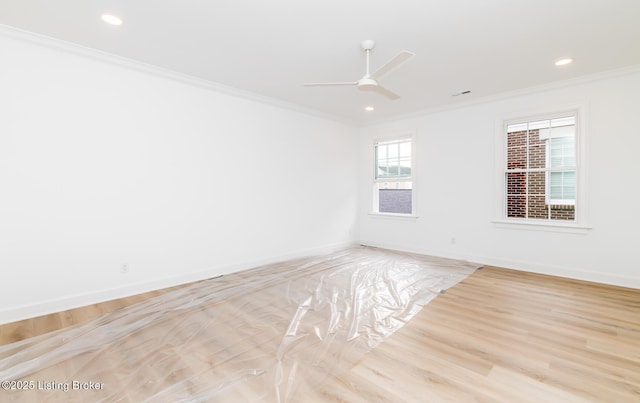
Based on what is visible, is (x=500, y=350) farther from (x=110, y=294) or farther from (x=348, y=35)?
(x=110, y=294)

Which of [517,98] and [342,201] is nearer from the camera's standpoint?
[517,98]

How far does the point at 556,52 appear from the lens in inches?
119

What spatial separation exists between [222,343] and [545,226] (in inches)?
175

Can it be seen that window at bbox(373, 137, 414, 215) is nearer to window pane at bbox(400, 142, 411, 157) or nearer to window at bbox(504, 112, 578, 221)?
window pane at bbox(400, 142, 411, 157)

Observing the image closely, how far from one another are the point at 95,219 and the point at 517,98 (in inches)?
228

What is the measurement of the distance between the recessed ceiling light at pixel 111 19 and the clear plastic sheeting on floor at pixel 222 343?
Answer: 2.66 meters

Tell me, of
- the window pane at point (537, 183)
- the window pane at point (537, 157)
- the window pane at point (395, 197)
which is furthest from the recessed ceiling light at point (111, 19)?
the window pane at point (537, 183)

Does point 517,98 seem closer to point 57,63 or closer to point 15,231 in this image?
point 57,63

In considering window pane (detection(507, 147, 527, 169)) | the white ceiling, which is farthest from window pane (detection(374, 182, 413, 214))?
the white ceiling

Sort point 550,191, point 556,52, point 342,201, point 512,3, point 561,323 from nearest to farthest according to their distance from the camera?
point 512,3, point 561,323, point 556,52, point 550,191, point 342,201

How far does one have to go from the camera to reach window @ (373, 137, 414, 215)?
5602 millimetres

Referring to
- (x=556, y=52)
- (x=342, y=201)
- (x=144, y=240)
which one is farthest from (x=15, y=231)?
(x=556, y=52)

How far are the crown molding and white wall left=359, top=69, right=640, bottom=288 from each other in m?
2.62

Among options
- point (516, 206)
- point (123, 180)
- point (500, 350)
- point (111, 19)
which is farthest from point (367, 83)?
point (516, 206)
